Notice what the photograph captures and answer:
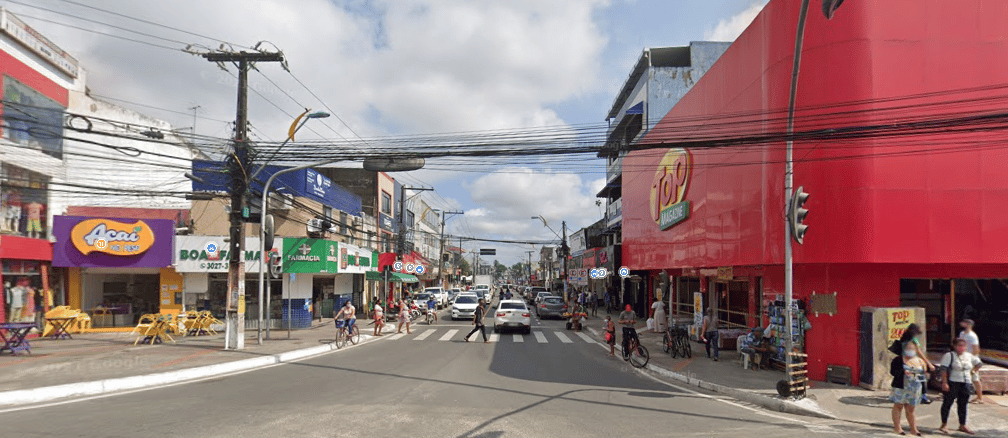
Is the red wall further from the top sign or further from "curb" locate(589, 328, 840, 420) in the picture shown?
the top sign

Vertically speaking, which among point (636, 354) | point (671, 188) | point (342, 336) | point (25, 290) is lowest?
point (342, 336)

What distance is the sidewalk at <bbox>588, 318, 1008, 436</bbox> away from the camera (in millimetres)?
9000

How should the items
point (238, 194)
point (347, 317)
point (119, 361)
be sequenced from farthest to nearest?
point (347, 317), point (238, 194), point (119, 361)

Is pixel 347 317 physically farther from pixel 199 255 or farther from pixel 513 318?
pixel 199 255

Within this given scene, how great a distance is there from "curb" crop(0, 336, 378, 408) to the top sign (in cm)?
1685

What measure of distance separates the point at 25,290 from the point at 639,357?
856 inches

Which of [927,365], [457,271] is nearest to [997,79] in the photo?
[927,365]

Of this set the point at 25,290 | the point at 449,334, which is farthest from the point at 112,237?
the point at 449,334

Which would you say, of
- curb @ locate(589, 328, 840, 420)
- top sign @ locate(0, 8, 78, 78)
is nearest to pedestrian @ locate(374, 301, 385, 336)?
curb @ locate(589, 328, 840, 420)

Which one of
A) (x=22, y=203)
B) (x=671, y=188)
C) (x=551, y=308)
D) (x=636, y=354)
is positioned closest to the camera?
(x=636, y=354)

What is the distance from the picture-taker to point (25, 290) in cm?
2056

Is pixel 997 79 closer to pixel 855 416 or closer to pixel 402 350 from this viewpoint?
pixel 855 416

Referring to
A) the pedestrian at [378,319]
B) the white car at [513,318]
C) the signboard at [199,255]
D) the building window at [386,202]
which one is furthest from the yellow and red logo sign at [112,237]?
the building window at [386,202]

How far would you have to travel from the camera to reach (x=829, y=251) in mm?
11461
